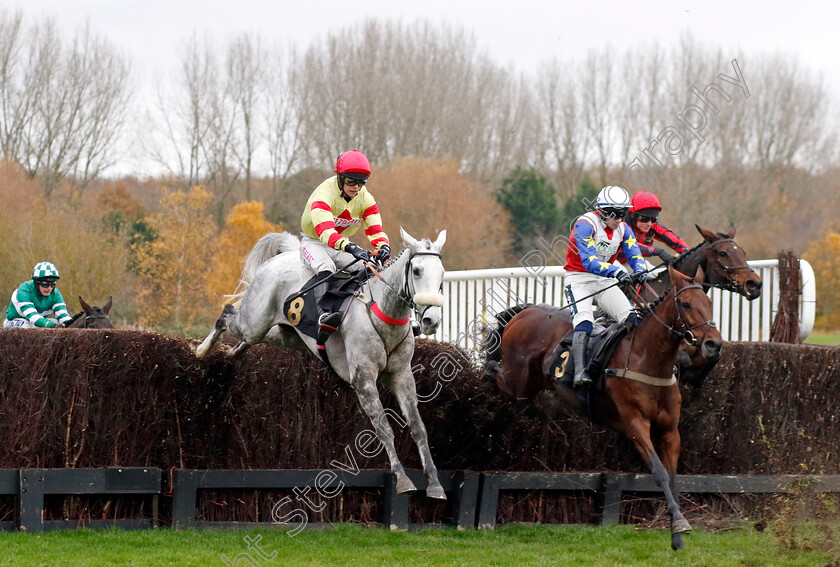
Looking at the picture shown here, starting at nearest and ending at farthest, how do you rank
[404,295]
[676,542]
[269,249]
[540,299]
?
[676,542], [404,295], [269,249], [540,299]

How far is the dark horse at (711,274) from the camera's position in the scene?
7.31 meters

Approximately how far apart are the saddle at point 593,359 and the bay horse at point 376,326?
1.25 meters

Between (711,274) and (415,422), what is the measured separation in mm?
2622

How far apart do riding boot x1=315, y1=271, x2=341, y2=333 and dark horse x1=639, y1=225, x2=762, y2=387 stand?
2332 mm

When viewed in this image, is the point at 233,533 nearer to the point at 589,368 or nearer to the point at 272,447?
the point at 272,447

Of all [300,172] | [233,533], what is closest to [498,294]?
[233,533]

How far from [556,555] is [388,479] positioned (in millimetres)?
1598

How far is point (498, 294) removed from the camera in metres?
12.8

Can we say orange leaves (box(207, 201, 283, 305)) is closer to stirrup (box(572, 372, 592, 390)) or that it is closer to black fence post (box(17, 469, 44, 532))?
black fence post (box(17, 469, 44, 532))

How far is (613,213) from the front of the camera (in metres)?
7.68

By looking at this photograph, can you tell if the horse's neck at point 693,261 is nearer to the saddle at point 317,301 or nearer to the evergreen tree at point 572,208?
the saddle at point 317,301

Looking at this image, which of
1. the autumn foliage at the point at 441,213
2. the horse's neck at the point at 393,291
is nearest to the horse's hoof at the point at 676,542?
the horse's neck at the point at 393,291

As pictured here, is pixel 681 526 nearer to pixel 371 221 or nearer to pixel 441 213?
pixel 371 221

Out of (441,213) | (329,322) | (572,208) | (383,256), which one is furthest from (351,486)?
(572,208)
